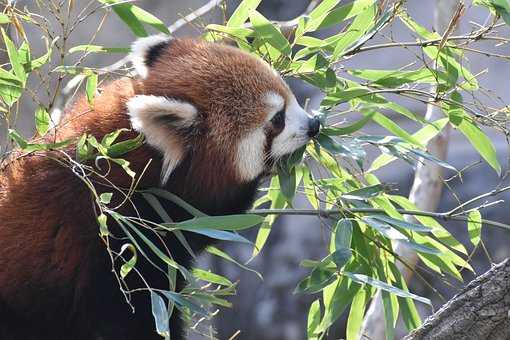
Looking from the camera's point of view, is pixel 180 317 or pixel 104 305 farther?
pixel 180 317

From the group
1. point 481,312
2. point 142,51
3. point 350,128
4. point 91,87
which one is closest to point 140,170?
point 91,87

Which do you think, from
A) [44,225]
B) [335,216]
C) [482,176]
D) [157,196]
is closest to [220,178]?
[157,196]

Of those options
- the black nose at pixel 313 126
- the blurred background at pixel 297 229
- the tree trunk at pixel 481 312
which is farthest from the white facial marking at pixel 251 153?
the blurred background at pixel 297 229

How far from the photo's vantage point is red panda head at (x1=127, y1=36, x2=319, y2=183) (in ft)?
7.85

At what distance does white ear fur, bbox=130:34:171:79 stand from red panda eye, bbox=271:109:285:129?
41 centimetres

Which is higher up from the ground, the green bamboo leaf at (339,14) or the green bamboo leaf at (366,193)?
the green bamboo leaf at (339,14)

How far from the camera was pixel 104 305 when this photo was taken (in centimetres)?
244

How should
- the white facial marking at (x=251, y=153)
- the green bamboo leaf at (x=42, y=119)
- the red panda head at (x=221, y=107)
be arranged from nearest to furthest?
1. the green bamboo leaf at (x=42, y=119)
2. the red panda head at (x=221, y=107)
3. the white facial marking at (x=251, y=153)

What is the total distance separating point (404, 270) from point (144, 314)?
1693 mm

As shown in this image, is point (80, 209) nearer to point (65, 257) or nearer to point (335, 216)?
point (65, 257)

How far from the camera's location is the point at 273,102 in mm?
2504

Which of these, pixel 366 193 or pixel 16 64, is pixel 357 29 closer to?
pixel 366 193

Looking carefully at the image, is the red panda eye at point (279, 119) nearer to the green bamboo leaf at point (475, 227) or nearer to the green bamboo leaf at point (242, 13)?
the green bamboo leaf at point (242, 13)

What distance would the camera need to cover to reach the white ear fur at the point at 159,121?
7.42 ft
